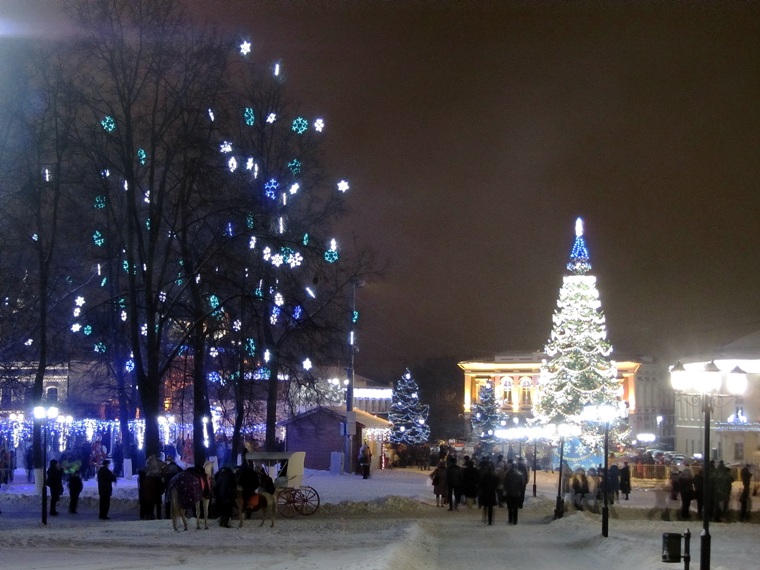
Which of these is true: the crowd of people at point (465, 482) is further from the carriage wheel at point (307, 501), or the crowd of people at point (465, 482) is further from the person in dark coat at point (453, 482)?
the carriage wheel at point (307, 501)

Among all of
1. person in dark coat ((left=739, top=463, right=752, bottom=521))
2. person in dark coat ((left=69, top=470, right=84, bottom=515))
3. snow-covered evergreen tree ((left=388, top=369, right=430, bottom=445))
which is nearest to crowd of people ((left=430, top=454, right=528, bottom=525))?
person in dark coat ((left=739, top=463, right=752, bottom=521))

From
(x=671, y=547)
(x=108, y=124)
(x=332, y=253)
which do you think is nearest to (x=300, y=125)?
(x=332, y=253)

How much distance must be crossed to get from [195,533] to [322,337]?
1235 centimetres

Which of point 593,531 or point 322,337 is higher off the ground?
point 322,337

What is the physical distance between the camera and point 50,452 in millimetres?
46062

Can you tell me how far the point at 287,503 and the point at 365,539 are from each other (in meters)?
7.40

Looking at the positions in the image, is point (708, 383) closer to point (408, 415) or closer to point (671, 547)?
point (671, 547)

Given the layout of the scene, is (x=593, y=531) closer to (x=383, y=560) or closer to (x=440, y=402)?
(x=383, y=560)

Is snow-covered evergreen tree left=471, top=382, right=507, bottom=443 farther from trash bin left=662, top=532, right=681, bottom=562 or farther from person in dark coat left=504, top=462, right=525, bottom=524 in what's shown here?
trash bin left=662, top=532, right=681, bottom=562

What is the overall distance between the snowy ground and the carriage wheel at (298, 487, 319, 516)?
367 mm

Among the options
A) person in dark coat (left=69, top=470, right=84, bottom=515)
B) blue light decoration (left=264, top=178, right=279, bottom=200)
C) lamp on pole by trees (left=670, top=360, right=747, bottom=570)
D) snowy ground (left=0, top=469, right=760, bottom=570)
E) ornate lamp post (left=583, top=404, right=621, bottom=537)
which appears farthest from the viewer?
blue light decoration (left=264, top=178, right=279, bottom=200)

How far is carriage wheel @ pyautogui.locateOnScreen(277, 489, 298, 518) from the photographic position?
27516 millimetres

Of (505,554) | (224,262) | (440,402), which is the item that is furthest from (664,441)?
(505,554)

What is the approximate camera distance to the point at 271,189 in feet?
117
